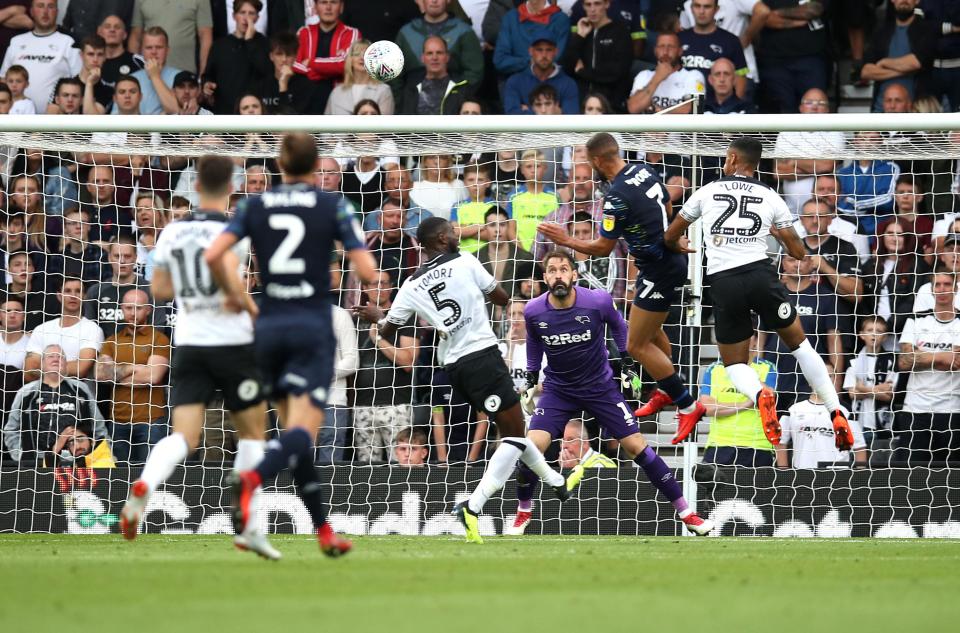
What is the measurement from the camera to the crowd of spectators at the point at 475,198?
44.9 feet

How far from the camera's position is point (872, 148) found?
44.4 ft

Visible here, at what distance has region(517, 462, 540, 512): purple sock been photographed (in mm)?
12094

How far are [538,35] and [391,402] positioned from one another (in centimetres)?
547

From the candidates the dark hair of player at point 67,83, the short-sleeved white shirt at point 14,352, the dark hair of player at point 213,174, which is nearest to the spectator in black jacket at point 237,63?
the dark hair of player at point 67,83

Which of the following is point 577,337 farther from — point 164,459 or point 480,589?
point 480,589

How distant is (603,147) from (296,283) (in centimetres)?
466

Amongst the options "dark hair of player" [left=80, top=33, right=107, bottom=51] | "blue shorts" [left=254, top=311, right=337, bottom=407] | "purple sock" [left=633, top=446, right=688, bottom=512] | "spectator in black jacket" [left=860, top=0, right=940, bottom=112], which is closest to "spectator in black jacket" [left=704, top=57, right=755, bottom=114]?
"spectator in black jacket" [left=860, top=0, right=940, bottom=112]

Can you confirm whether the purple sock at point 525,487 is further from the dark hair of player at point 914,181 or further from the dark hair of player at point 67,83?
the dark hair of player at point 67,83

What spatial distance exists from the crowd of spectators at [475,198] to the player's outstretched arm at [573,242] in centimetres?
239

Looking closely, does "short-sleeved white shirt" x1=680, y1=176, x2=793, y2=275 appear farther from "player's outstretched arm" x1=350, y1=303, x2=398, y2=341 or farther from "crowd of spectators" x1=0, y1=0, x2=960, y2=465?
"player's outstretched arm" x1=350, y1=303, x2=398, y2=341

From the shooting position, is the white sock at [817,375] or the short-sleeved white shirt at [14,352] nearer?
the white sock at [817,375]

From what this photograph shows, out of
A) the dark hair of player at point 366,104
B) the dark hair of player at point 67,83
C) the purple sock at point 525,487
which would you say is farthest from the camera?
the dark hair of player at point 67,83

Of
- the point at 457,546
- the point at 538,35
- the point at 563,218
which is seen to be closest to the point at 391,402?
the point at 563,218

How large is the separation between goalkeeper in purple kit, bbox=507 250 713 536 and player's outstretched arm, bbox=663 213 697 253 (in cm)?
81
